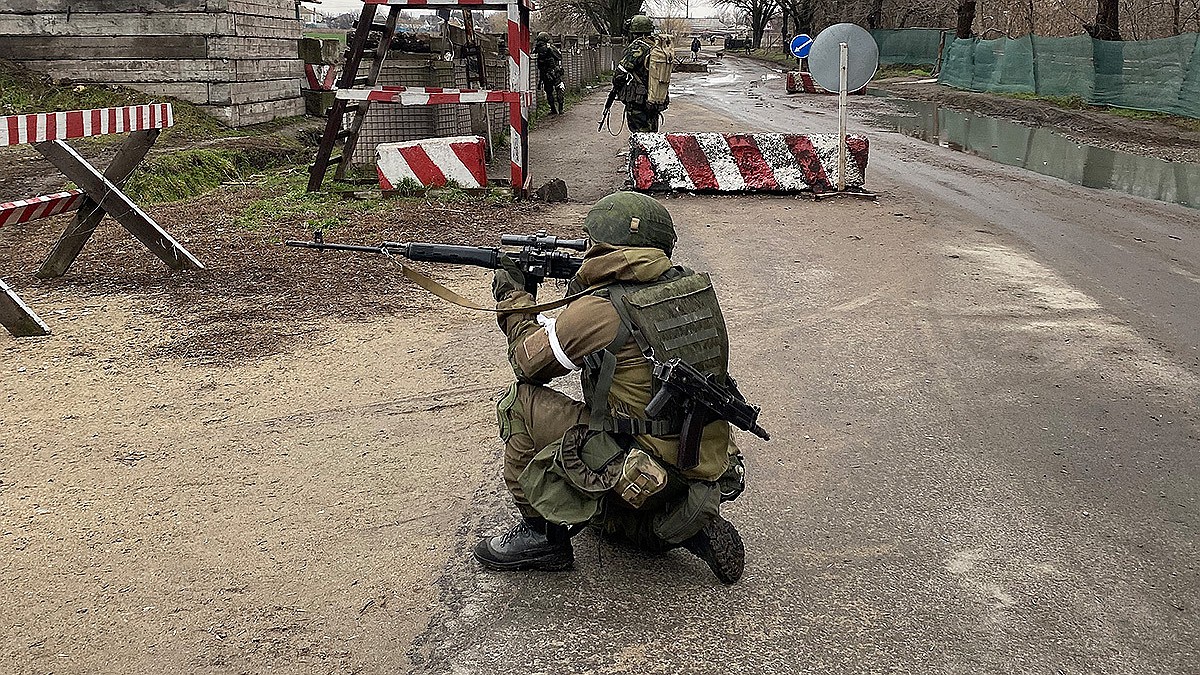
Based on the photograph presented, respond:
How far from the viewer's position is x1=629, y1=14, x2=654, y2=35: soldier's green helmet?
12969 millimetres

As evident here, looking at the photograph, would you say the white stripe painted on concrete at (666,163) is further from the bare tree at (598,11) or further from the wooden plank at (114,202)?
the bare tree at (598,11)

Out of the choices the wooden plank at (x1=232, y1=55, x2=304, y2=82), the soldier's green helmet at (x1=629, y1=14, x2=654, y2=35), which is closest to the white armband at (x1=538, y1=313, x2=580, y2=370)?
the soldier's green helmet at (x1=629, y1=14, x2=654, y2=35)

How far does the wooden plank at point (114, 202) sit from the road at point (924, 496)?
3.91 meters

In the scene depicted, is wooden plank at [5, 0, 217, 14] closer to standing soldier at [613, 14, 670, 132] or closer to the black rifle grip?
standing soldier at [613, 14, 670, 132]

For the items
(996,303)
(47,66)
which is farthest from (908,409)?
(47,66)

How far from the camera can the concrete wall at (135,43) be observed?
13266 millimetres

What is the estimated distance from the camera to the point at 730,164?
11672mm

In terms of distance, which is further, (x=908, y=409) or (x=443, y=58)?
(x=443, y=58)

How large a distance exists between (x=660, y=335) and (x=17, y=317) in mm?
4391

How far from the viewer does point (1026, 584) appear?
139 inches

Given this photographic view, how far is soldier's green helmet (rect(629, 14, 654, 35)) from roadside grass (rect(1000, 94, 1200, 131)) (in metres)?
12.5

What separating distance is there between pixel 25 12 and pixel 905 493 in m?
13.4

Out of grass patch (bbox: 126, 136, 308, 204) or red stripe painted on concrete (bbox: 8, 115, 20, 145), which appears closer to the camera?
red stripe painted on concrete (bbox: 8, 115, 20, 145)

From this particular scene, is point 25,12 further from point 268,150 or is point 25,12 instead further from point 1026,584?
point 1026,584
